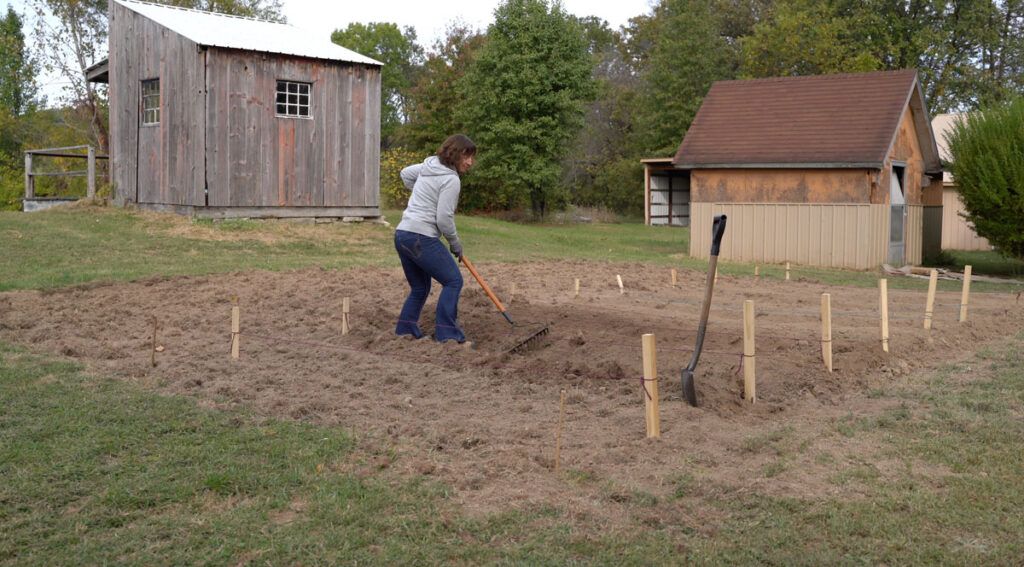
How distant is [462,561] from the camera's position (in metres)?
4.30

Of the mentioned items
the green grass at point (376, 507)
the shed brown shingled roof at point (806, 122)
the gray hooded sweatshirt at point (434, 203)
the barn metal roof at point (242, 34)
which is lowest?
the green grass at point (376, 507)

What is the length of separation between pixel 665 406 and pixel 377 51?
67177 millimetres

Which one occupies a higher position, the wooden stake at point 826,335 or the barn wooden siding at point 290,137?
the barn wooden siding at point 290,137

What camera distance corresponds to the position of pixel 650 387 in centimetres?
597

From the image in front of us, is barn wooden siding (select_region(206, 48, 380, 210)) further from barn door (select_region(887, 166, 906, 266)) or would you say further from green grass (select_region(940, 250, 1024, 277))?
green grass (select_region(940, 250, 1024, 277))

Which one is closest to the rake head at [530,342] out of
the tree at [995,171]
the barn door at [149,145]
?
the tree at [995,171]

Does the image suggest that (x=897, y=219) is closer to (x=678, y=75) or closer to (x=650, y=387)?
(x=650, y=387)

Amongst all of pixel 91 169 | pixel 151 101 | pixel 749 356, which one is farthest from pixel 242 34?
pixel 749 356

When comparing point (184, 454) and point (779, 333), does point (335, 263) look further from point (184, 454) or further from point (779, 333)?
point (184, 454)

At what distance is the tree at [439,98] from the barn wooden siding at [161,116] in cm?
1990

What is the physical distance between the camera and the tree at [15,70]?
142 ft

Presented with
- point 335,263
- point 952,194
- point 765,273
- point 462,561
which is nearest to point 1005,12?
point 952,194

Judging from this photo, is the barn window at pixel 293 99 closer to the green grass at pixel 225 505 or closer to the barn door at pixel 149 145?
the barn door at pixel 149 145

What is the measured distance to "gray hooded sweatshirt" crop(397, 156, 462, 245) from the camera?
890cm
